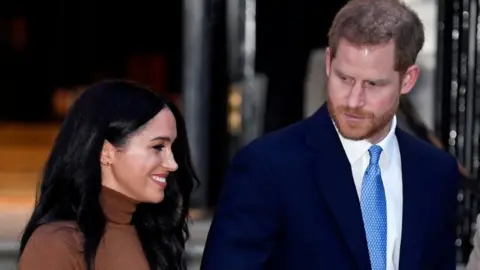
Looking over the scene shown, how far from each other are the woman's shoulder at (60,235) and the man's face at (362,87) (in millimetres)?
753

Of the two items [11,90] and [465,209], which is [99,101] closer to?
[465,209]

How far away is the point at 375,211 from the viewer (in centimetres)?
306

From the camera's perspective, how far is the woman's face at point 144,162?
3195mm

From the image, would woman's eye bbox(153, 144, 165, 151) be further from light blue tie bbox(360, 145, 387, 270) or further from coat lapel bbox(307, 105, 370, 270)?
light blue tie bbox(360, 145, 387, 270)

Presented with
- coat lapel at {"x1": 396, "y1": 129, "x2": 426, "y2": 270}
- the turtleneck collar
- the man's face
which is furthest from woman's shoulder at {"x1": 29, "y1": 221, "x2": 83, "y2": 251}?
coat lapel at {"x1": 396, "y1": 129, "x2": 426, "y2": 270}

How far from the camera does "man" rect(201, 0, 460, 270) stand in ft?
9.62

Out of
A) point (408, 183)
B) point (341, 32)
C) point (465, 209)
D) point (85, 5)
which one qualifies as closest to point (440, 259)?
point (408, 183)

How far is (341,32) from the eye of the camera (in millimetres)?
2951

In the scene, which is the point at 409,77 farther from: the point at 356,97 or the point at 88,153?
the point at 88,153

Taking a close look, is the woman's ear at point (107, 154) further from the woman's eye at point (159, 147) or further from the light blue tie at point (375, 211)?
the light blue tie at point (375, 211)

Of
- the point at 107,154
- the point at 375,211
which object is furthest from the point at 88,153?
the point at 375,211

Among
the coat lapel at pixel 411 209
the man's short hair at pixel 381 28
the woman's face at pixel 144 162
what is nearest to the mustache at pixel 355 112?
the man's short hair at pixel 381 28

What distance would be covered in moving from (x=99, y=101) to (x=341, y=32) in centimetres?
71

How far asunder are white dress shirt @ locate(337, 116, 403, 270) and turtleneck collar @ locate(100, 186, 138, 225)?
63 centimetres
